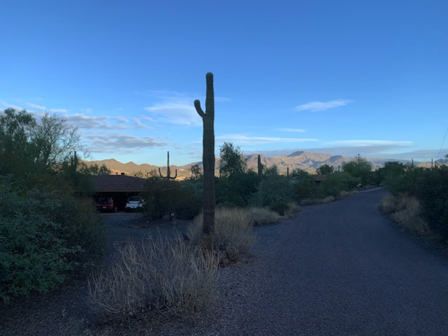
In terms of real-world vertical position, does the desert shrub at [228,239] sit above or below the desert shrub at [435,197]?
below

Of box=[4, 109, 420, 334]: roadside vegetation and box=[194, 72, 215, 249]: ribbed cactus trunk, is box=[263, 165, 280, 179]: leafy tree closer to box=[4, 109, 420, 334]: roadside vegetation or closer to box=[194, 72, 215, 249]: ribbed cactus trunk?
box=[4, 109, 420, 334]: roadside vegetation

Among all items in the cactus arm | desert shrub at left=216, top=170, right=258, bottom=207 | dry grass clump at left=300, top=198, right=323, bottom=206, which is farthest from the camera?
dry grass clump at left=300, top=198, right=323, bottom=206

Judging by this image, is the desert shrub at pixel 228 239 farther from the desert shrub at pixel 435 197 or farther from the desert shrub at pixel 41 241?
the desert shrub at pixel 435 197

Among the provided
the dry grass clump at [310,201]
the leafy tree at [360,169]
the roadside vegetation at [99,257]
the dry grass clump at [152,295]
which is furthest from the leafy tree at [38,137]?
the leafy tree at [360,169]

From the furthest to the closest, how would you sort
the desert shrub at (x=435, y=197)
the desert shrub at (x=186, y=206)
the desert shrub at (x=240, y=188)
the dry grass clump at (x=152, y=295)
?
the desert shrub at (x=240, y=188) → the desert shrub at (x=186, y=206) → the desert shrub at (x=435, y=197) → the dry grass clump at (x=152, y=295)

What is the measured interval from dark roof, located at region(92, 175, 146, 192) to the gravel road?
31.9m

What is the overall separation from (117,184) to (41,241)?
126ft

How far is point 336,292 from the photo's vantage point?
26.8 feet

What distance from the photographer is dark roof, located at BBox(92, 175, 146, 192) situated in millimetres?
44062

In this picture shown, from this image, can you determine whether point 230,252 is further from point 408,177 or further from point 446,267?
point 408,177

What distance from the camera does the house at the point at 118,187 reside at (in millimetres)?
44125

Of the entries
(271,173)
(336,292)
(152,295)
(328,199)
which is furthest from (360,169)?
(152,295)

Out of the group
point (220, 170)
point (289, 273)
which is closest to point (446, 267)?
point (289, 273)

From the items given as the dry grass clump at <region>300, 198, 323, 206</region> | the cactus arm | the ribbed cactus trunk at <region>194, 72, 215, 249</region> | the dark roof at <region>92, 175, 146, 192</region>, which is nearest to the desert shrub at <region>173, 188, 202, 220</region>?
the ribbed cactus trunk at <region>194, 72, 215, 249</region>
